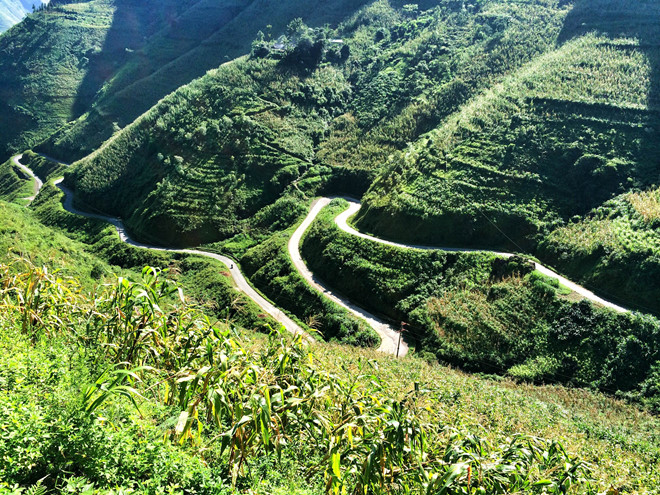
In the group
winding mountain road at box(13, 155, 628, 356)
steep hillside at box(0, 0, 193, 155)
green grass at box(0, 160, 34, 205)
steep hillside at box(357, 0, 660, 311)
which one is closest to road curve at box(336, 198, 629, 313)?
winding mountain road at box(13, 155, 628, 356)

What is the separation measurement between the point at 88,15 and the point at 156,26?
21451 mm

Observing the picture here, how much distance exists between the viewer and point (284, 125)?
238ft

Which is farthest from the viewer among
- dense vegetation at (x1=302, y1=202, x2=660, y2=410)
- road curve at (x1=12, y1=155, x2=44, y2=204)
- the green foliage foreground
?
road curve at (x1=12, y1=155, x2=44, y2=204)

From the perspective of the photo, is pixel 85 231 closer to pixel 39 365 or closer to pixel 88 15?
pixel 39 365

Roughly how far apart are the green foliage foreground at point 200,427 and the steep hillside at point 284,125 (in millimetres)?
50418

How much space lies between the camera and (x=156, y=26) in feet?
467

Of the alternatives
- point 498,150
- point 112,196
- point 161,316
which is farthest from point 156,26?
point 161,316

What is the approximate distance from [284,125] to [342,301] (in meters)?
39.4

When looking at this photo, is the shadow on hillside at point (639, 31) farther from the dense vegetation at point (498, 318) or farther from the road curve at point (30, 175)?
the road curve at point (30, 175)

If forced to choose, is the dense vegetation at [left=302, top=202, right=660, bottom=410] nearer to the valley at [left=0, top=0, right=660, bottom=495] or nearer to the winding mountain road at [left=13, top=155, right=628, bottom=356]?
the valley at [left=0, top=0, right=660, bottom=495]

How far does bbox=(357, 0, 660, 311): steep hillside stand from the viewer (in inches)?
1774

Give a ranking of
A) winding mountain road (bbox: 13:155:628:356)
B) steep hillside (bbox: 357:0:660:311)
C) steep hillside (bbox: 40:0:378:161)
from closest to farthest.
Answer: winding mountain road (bbox: 13:155:628:356), steep hillside (bbox: 357:0:660:311), steep hillside (bbox: 40:0:378:161)

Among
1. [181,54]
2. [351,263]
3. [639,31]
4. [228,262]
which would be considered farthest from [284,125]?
[181,54]

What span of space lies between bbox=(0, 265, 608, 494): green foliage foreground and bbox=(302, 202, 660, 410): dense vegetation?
27.8m
